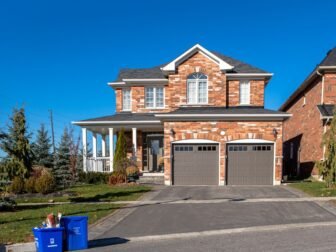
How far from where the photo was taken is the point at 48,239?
6234mm

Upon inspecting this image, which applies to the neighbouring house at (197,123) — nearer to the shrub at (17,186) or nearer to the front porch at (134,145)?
the front porch at (134,145)

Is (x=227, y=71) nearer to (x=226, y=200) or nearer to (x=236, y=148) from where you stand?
(x=236, y=148)

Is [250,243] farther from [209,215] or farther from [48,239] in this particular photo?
[48,239]

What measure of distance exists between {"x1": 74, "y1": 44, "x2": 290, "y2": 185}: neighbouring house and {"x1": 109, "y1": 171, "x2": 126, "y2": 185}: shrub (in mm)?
1852

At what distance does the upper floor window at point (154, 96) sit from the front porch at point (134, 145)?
1965 mm

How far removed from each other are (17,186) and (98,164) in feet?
23.1

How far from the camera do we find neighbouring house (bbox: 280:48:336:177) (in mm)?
19061

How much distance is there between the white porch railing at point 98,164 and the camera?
2162 cm

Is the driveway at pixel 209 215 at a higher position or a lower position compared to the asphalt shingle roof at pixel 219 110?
lower

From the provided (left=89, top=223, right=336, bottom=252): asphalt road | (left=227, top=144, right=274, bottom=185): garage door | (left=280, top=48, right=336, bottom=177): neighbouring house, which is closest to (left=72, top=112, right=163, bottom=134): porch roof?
(left=227, top=144, right=274, bottom=185): garage door

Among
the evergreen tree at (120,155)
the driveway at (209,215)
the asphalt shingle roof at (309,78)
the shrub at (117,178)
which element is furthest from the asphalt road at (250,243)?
the asphalt shingle roof at (309,78)

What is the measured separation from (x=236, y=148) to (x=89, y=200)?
29.1 feet

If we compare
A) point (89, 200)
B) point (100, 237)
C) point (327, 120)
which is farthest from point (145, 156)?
point (100, 237)

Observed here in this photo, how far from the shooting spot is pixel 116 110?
80.0 ft
